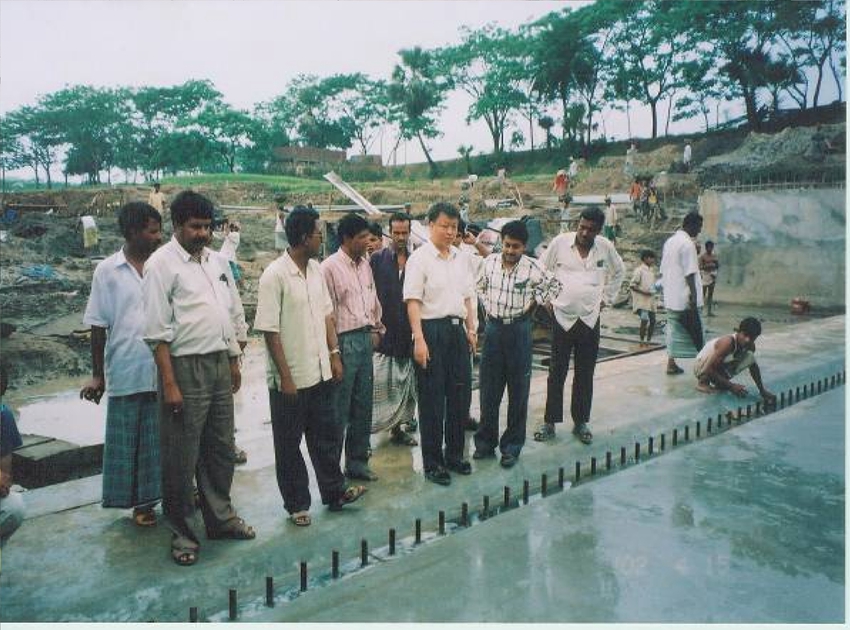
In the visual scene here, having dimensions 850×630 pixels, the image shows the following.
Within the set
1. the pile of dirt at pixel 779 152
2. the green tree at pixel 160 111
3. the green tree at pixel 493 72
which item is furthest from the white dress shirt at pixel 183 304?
the green tree at pixel 493 72

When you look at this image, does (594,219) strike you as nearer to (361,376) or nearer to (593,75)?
(361,376)

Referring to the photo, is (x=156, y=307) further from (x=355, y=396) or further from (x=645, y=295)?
(x=645, y=295)

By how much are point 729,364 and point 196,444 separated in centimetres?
514

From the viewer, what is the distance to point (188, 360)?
3219 millimetres

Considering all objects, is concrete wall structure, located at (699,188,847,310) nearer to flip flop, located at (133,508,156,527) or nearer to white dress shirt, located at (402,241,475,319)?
white dress shirt, located at (402,241,475,319)

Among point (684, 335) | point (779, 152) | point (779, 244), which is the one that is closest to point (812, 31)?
point (779, 152)

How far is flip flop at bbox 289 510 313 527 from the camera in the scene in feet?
11.9

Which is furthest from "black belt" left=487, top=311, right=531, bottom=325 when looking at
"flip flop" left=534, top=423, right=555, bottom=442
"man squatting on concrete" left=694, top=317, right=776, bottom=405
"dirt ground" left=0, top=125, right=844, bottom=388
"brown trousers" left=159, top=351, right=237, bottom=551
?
"dirt ground" left=0, top=125, right=844, bottom=388

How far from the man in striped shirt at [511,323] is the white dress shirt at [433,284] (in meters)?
0.35

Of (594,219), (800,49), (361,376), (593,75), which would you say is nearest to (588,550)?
(361,376)

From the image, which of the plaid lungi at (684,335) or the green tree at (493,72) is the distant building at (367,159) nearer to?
the green tree at (493,72)

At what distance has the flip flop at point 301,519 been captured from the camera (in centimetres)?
363

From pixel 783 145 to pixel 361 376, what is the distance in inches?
845

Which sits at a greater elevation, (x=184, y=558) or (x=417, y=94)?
(x=417, y=94)
